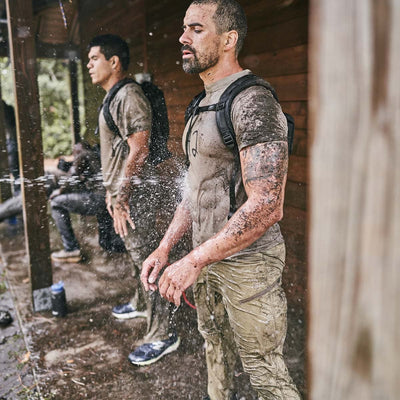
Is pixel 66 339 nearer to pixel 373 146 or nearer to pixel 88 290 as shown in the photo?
pixel 88 290

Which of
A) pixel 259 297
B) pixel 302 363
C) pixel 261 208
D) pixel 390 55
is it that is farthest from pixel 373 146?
pixel 302 363

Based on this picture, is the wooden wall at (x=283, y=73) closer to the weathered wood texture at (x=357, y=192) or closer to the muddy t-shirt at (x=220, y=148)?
the muddy t-shirt at (x=220, y=148)

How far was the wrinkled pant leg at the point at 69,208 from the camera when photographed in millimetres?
4695

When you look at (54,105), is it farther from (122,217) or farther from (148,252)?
(148,252)

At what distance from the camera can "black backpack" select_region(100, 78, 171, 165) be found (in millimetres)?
3209

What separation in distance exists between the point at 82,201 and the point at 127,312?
1569 mm

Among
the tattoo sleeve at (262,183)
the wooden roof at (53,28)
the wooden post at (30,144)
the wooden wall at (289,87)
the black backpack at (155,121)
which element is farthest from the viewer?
the wooden roof at (53,28)

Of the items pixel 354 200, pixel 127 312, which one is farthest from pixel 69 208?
pixel 354 200

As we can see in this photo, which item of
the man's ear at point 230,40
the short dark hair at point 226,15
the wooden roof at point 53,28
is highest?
the wooden roof at point 53,28

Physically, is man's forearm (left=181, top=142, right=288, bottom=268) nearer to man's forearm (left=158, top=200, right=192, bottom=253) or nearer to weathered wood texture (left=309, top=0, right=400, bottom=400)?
man's forearm (left=158, top=200, right=192, bottom=253)

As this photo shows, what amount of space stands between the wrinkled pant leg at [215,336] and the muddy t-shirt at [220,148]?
32cm

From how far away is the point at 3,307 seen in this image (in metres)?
4.21

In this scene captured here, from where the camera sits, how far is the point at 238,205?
6.61 feet

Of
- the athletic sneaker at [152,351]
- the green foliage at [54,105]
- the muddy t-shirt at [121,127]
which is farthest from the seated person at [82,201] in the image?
the green foliage at [54,105]
